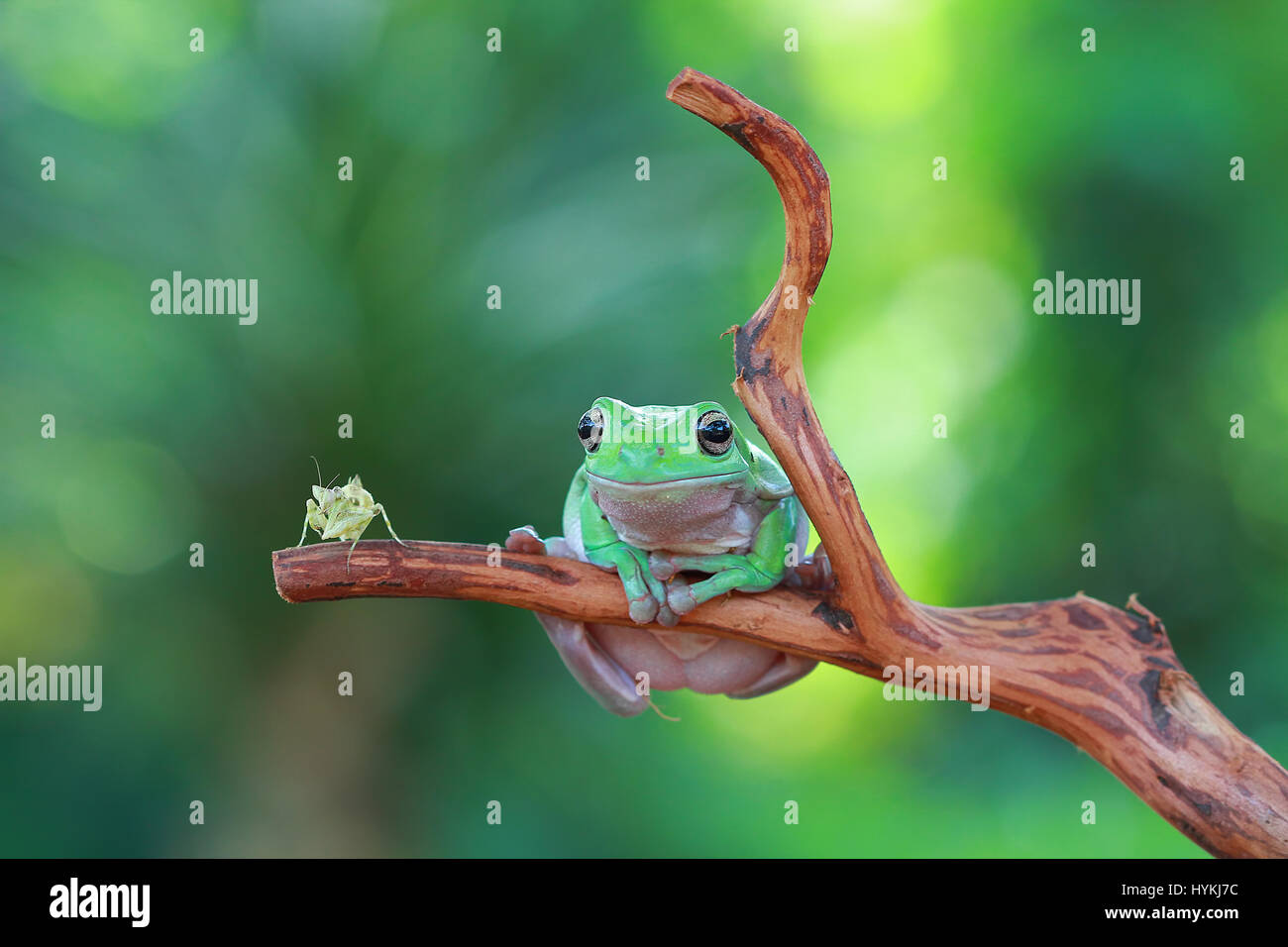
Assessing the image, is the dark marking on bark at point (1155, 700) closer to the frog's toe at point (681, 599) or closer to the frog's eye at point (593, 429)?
the frog's toe at point (681, 599)

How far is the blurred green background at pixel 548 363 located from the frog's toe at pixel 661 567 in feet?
10.4

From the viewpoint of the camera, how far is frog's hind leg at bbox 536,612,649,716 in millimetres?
2951

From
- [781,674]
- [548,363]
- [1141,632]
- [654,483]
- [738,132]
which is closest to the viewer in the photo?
[738,132]

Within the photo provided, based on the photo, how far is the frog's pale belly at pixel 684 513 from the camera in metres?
2.53

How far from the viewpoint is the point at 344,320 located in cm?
572

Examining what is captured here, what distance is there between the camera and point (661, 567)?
2773 mm

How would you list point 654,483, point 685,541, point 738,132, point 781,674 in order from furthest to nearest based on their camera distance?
point 781,674, point 685,541, point 654,483, point 738,132

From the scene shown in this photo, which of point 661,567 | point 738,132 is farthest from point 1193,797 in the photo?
point 738,132

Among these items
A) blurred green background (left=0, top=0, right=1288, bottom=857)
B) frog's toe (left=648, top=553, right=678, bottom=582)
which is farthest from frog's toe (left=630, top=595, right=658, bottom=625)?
blurred green background (left=0, top=0, right=1288, bottom=857)

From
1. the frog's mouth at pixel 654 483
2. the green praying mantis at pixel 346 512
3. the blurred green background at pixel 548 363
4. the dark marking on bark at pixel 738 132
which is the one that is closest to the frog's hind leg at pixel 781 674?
the frog's mouth at pixel 654 483

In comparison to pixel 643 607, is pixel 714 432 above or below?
above

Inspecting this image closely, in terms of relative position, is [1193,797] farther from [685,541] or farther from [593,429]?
[593,429]

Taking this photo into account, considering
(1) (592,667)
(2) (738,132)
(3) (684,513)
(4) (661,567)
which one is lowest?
(1) (592,667)

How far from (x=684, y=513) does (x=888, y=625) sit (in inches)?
25.5
